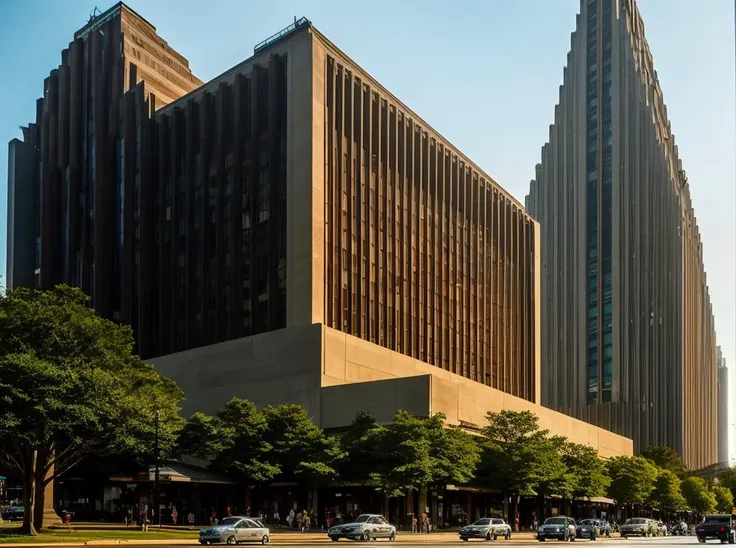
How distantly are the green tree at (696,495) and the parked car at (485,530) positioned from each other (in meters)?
90.7

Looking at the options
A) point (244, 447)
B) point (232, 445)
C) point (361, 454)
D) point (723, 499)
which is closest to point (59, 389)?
point (232, 445)

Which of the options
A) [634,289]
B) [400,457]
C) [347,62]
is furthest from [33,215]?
[634,289]

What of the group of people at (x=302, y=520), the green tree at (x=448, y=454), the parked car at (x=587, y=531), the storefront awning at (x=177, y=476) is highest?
the green tree at (x=448, y=454)

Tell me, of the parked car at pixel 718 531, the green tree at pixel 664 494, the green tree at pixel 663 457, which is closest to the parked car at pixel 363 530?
the parked car at pixel 718 531

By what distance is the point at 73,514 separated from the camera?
80.1 metres

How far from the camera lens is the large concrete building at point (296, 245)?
9138 centimetres

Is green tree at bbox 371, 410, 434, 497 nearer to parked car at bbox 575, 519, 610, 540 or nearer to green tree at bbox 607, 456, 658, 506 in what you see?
parked car at bbox 575, 519, 610, 540

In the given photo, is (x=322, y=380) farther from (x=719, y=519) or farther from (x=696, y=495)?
(x=696, y=495)

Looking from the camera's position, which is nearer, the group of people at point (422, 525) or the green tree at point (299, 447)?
the group of people at point (422, 525)

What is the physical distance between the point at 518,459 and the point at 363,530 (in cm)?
2865

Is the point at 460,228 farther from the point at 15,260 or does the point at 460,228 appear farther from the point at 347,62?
the point at 15,260

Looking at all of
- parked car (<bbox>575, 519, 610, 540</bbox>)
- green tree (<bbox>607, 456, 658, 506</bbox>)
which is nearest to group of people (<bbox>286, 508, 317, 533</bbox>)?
parked car (<bbox>575, 519, 610, 540</bbox>)

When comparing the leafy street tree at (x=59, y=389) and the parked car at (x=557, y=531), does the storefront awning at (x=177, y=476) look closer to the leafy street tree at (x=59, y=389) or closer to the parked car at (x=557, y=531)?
the leafy street tree at (x=59, y=389)

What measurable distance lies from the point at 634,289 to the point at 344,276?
110632 millimetres
